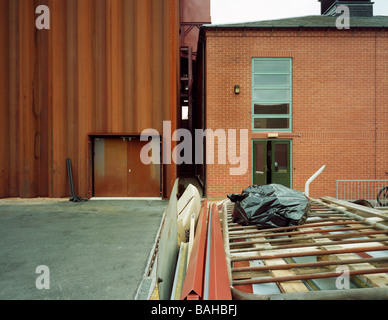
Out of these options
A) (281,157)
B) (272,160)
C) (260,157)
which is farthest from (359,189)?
(260,157)

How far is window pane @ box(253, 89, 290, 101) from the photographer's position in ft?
33.7

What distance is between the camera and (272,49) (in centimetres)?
1008

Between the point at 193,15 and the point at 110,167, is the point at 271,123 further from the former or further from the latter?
the point at 193,15

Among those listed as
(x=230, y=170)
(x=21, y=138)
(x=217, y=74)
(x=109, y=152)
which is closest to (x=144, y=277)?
(x=230, y=170)

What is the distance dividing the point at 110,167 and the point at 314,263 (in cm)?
919

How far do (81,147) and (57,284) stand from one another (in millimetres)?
7473

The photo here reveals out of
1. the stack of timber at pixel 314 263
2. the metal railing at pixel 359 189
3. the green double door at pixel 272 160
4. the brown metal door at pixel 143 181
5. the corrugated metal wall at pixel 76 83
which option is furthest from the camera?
the brown metal door at pixel 143 181

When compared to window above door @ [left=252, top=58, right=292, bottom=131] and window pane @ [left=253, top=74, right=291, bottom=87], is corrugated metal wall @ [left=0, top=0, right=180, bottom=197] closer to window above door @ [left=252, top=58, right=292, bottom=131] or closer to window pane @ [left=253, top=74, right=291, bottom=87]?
window above door @ [left=252, top=58, right=292, bottom=131]

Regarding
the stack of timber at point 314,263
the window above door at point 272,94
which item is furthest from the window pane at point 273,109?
the stack of timber at point 314,263

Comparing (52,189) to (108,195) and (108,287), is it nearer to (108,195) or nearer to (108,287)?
(108,195)

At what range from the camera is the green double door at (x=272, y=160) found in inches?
396

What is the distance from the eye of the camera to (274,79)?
10234 mm

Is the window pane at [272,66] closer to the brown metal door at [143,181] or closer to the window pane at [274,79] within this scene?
the window pane at [274,79]

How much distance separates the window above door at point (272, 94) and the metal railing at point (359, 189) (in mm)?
3146
